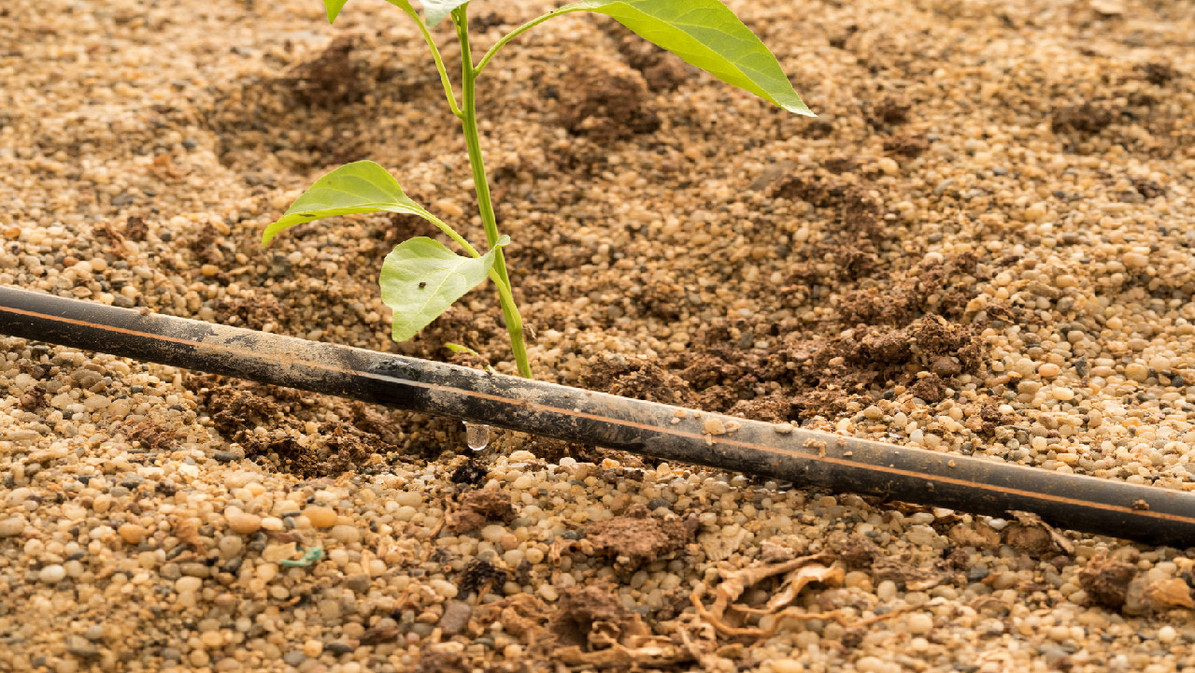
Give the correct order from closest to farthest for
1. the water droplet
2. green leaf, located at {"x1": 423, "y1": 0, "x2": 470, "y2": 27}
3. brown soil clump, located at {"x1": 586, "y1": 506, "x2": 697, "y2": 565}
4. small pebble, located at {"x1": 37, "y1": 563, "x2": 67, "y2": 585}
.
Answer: green leaf, located at {"x1": 423, "y1": 0, "x2": 470, "y2": 27}, small pebble, located at {"x1": 37, "y1": 563, "x2": 67, "y2": 585}, brown soil clump, located at {"x1": 586, "y1": 506, "x2": 697, "y2": 565}, the water droplet

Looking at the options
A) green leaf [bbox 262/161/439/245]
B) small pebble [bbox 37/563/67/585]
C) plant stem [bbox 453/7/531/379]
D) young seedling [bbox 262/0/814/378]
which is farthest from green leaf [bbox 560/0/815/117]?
small pebble [bbox 37/563/67/585]

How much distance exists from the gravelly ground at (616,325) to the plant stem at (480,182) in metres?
0.20

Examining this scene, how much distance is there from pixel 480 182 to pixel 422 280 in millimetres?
274

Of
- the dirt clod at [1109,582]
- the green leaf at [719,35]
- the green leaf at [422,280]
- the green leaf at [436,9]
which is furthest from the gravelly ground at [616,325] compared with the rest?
the green leaf at [436,9]

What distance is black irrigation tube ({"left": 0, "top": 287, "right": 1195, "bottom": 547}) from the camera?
135 centimetres

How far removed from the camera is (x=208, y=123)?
7.99 ft

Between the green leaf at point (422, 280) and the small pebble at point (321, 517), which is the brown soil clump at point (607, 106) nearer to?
the green leaf at point (422, 280)

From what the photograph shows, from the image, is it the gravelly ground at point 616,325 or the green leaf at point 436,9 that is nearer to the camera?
the green leaf at point 436,9

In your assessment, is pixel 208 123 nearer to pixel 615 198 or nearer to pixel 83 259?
pixel 83 259

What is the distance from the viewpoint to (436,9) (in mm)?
1187

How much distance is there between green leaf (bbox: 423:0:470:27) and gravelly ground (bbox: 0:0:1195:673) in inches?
28.6

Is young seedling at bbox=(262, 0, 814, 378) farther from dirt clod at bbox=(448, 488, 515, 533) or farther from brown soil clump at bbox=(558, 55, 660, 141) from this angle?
brown soil clump at bbox=(558, 55, 660, 141)

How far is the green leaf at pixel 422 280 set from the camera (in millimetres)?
1278

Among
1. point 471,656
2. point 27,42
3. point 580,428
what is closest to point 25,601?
point 471,656
